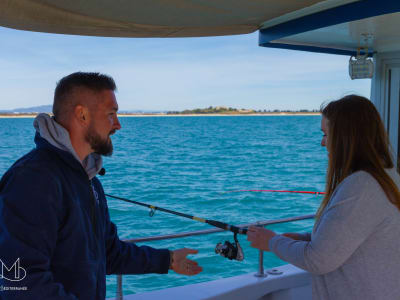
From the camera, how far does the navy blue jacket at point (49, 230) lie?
3.65 ft

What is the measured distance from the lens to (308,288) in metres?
2.75

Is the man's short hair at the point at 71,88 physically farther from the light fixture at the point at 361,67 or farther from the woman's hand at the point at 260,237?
the light fixture at the point at 361,67

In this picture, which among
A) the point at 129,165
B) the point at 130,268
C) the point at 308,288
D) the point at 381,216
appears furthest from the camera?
the point at 129,165

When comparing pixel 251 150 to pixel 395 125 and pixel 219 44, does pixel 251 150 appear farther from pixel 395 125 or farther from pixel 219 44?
pixel 395 125

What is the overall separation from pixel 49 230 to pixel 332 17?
6.01 ft

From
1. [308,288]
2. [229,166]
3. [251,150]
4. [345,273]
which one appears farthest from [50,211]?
[251,150]

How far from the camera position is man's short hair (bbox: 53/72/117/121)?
138cm

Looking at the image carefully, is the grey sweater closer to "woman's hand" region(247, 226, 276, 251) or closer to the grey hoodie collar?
"woman's hand" region(247, 226, 276, 251)

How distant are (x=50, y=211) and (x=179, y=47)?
4911cm

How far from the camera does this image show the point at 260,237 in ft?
5.19

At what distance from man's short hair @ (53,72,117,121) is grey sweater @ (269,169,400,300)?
2.72 ft

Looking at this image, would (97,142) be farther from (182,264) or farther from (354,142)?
(354,142)

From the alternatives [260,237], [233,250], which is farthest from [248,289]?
[260,237]

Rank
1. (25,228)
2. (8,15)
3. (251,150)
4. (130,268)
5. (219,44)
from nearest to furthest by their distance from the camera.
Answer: (25,228)
(130,268)
(8,15)
(251,150)
(219,44)
